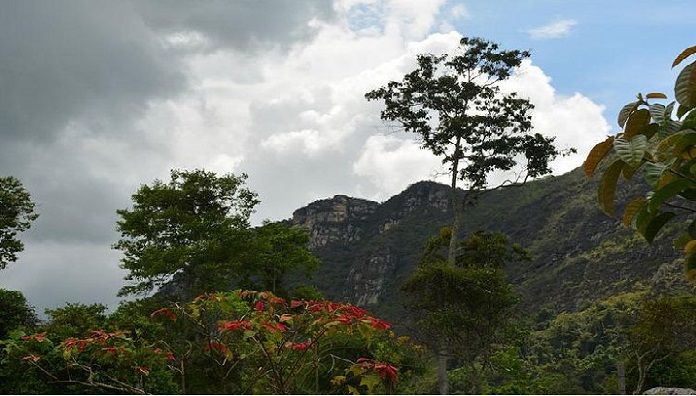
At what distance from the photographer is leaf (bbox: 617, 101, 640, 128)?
1974 mm

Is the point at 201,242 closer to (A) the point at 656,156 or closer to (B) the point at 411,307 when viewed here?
(B) the point at 411,307

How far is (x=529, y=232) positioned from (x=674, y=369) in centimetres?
5151

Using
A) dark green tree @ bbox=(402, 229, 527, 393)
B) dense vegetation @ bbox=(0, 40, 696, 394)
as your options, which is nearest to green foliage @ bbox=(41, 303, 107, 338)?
dense vegetation @ bbox=(0, 40, 696, 394)

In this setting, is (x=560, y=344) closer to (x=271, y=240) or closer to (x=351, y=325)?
(x=271, y=240)

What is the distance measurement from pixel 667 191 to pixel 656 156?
182 millimetres

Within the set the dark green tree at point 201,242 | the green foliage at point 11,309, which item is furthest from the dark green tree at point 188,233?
the green foliage at point 11,309

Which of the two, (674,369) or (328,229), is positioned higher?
(328,229)

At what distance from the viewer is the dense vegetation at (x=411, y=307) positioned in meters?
3.97

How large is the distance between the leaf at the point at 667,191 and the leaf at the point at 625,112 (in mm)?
280

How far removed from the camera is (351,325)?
4.18 metres

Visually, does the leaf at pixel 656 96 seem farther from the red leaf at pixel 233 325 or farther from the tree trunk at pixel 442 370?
the tree trunk at pixel 442 370

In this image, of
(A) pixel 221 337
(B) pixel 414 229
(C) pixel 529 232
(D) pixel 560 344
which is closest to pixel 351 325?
(A) pixel 221 337

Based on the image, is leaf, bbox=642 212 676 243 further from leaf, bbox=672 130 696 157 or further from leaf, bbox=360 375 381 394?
leaf, bbox=360 375 381 394

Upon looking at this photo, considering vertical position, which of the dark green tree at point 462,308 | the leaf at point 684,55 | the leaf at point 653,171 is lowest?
the leaf at point 653,171
